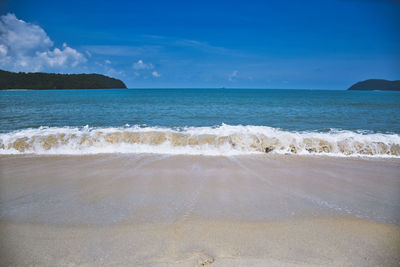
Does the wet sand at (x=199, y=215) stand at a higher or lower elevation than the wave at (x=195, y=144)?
lower

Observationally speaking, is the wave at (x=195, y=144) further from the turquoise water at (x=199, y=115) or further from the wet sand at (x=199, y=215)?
the turquoise water at (x=199, y=115)

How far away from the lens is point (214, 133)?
9055 mm

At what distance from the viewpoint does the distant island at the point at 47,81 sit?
3482 inches

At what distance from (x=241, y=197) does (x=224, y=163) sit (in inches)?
91.2

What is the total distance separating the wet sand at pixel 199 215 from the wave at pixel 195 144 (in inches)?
74.5

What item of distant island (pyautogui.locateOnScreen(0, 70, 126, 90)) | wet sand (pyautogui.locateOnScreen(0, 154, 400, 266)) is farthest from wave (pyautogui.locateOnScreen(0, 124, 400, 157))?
distant island (pyautogui.locateOnScreen(0, 70, 126, 90))

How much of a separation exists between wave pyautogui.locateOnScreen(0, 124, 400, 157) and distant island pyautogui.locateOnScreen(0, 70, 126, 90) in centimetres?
10242

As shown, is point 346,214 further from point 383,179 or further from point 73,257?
point 73,257

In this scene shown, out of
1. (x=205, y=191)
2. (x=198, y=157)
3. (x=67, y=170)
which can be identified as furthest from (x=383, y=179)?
(x=67, y=170)

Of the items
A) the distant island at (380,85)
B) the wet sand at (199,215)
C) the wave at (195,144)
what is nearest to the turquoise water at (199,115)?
the wave at (195,144)

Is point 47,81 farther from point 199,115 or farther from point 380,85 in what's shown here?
point 380,85

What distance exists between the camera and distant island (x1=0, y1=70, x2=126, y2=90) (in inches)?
3482

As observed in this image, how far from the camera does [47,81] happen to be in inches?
4114

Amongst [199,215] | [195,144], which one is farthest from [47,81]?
[199,215]
